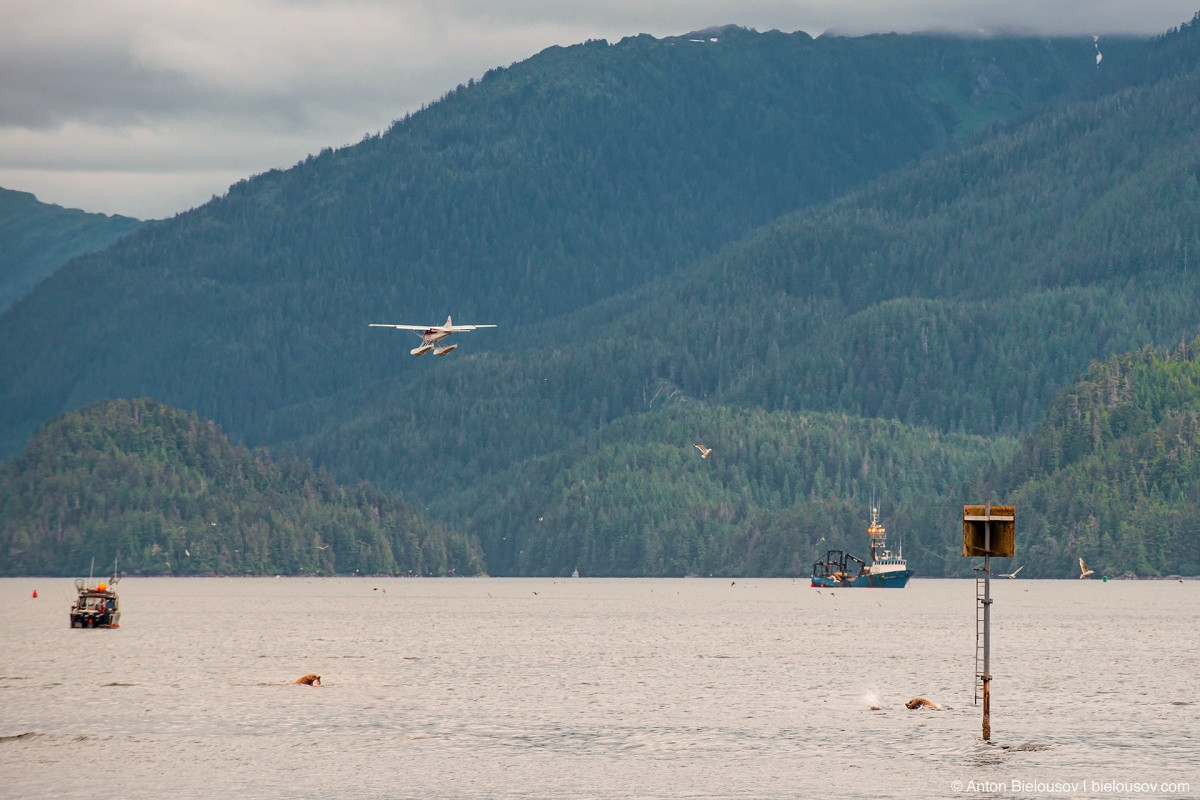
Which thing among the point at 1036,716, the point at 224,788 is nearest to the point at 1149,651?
the point at 1036,716

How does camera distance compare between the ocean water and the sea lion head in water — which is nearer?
the ocean water

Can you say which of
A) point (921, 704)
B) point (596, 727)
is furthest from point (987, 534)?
point (921, 704)

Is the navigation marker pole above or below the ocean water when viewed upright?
above

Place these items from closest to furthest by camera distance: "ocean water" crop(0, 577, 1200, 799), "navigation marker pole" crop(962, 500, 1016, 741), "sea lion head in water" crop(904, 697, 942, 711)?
"ocean water" crop(0, 577, 1200, 799)
"navigation marker pole" crop(962, 500, 1016, 741)
"sea lion head in water" crop(904, 697, 942, 711)

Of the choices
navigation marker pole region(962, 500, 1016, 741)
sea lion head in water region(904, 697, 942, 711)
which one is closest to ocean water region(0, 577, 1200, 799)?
sea lion head in water region(904, 697, 942, 711)

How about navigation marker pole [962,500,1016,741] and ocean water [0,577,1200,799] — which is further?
navigation marker pole [962,500,1016,741]

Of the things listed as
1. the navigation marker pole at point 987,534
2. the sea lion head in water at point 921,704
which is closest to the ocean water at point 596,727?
the sea lion head in water at point 921,704

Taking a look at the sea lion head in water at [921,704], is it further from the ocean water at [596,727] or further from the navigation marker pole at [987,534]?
the navigation marker pole at [987,534]

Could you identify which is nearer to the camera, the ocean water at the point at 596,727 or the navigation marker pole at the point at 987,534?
the ocean water at the point at 596,727

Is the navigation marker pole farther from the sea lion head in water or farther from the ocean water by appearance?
the sea lion head in water

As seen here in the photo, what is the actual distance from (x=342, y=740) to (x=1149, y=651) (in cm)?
9395

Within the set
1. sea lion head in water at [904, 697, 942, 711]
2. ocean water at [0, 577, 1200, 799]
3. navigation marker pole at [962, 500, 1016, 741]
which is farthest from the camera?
sea lion head in water at [904, 697, 942, 711]

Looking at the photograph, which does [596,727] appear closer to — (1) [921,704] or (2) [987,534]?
(1) [921,704]

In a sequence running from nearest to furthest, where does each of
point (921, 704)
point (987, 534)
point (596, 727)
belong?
point (987, 534)
point (596, 727)
point (921, 704)
